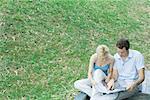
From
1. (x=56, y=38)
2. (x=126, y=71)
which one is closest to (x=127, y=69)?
(x=126, y=71)

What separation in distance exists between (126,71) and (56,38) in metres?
3.48

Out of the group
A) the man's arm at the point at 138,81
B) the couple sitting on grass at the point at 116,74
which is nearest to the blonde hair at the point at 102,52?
the couple sitting on grass at the point at 116,74

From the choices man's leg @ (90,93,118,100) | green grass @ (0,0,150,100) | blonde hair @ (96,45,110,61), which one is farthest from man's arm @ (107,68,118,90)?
green grass @ (0,0,150,100)

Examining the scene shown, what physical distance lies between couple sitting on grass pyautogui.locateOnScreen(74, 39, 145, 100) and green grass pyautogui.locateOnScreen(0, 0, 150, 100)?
1195 millimetres

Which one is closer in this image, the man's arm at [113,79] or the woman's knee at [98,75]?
the man's arm at [113,79]

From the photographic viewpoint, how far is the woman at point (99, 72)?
19.4 ft

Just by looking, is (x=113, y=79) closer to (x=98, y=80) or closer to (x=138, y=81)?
(x=98, y=80)

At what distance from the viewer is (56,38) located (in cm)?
917

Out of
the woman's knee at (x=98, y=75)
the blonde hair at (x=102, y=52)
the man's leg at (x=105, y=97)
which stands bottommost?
the man's leg at (x=105, y=97)

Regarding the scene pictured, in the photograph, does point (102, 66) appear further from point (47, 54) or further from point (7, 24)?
point (7, 24)

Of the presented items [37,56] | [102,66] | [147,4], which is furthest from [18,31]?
[147,4]

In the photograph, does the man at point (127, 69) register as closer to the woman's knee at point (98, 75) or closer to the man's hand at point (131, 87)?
the man's hand at point (131, 87)

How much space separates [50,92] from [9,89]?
0.71 meters

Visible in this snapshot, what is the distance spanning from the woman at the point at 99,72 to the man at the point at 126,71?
0.12 meters
